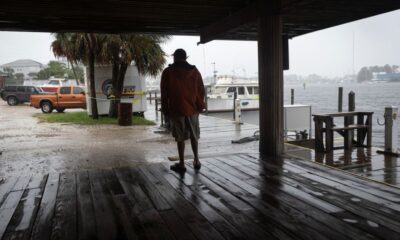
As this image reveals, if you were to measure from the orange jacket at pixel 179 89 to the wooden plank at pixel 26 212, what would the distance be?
1804 millimetres

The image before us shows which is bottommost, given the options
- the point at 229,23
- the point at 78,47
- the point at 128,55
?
the point at 229,23

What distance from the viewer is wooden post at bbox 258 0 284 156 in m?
5.24

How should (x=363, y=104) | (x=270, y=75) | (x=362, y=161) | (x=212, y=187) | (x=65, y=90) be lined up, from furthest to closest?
(x=363, y=104) < (x=65, y=90) < (x=362, y=161) < (x=270, y=75) < (x=212, y=187)

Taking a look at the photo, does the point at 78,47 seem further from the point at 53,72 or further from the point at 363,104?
the point at 53,72

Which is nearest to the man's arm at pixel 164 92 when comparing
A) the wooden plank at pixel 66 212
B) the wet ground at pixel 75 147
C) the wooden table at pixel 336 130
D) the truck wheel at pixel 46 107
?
the wooden plank at pixel 66 212

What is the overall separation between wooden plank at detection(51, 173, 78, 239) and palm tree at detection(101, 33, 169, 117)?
1042cm

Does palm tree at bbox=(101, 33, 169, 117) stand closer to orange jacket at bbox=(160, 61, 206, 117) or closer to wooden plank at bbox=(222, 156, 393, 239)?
orange jacket at bbox=(160, 61, 206, 117)

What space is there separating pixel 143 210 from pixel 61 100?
18.7 m

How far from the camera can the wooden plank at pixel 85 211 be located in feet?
9.14

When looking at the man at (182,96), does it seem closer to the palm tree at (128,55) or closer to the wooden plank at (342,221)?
the wooden plank at (342,221)

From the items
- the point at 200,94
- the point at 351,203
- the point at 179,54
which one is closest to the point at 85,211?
the point at 200,94

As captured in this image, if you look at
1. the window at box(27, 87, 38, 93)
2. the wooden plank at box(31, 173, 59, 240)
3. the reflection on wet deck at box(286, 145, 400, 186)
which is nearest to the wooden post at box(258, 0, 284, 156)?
the reflection on wet deck at box(286, 145, 400, 186)

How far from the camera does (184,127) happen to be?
4566mm

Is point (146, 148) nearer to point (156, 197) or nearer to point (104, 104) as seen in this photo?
point (156, 197)
